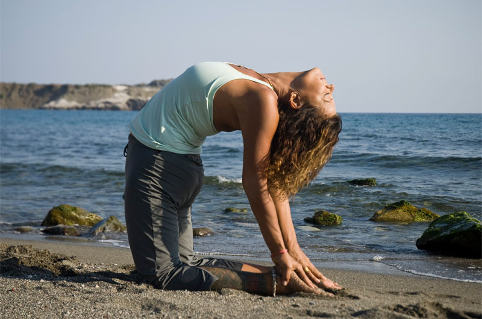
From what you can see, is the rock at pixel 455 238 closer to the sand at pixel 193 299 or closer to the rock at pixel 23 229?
the sand at pixel 193 299

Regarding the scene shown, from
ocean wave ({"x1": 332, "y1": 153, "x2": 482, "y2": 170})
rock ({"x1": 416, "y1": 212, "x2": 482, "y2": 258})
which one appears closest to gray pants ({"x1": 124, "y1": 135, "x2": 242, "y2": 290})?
rock ({"x1": 416, "y1": 212, "x2": 482, "y2": 258})

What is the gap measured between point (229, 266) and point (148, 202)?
0.74 metres

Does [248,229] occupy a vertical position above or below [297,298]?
below

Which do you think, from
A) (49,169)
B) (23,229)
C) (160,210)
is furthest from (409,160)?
(160,210)

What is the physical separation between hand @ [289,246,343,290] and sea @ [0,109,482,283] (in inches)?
59.8

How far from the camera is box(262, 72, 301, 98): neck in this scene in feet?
10.4

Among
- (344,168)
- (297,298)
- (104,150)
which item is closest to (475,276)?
(297,298)

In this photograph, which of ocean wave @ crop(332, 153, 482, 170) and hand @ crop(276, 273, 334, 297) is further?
ocean wave @ crop(332, 153, 482, 170)

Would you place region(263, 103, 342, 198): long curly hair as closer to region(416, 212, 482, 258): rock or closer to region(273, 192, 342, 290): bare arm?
region(273, 192, 342, 290): bare arm

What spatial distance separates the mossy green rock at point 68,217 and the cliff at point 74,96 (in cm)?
12125

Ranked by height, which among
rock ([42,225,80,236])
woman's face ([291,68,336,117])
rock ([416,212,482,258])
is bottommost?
rock ([42,225,80,236])

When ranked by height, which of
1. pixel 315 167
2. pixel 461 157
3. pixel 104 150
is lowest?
pixel 104 150

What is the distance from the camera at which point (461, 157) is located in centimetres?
1470

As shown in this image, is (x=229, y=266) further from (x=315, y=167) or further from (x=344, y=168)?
(x=344, y=168)
